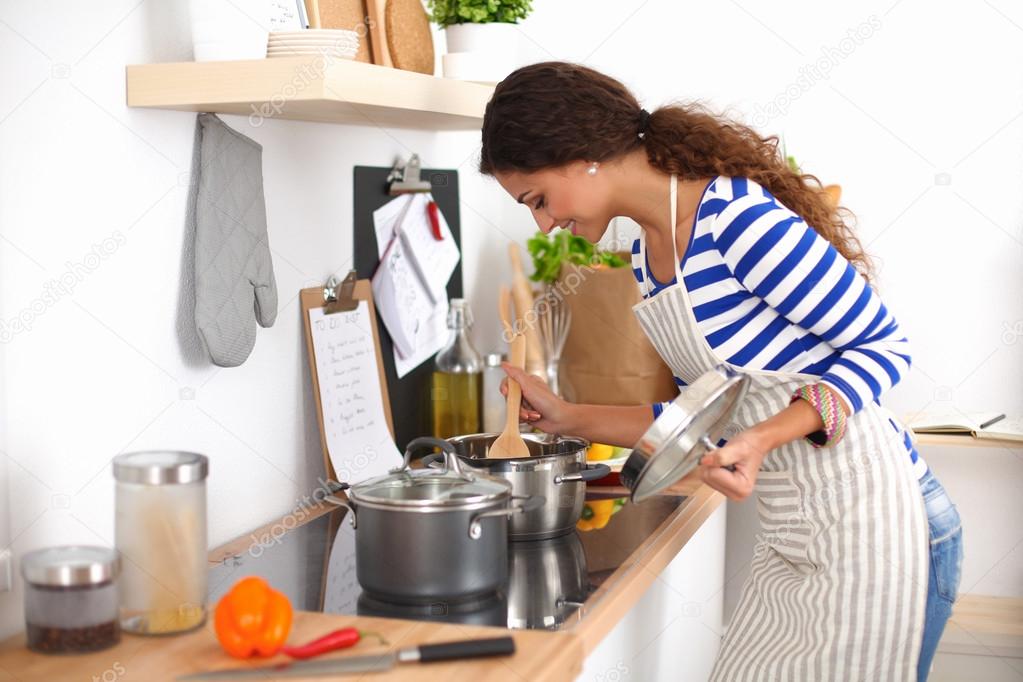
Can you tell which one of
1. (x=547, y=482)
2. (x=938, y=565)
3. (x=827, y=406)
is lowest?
(x=938, y=565)

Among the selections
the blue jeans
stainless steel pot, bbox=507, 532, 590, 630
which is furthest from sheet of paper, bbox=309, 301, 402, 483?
the blue jeans

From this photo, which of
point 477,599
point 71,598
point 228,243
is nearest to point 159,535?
point 71,598

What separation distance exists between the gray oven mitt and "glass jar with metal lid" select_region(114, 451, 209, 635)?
0.33 meters

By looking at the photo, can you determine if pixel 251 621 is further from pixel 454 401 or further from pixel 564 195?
pixel 454 401

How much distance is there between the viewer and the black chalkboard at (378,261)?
6.06ft

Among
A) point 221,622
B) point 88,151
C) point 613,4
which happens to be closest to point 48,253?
point 88,151

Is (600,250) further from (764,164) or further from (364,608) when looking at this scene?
(364,608)

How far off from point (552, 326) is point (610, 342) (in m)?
0.12

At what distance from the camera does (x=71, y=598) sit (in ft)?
3.36

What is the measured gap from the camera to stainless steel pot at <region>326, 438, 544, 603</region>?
47.3 inches

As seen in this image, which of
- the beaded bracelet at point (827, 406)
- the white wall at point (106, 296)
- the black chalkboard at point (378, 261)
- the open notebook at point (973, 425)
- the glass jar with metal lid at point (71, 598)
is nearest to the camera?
the glass jar with metal lid at point (71, 598)

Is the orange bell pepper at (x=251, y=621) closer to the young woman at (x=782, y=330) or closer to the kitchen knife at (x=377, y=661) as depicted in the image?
the kitchen knife at (x=377, y=661)

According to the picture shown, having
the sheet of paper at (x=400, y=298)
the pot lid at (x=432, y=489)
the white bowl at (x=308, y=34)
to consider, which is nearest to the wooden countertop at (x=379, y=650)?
the pot lid at (x=432, y=489)

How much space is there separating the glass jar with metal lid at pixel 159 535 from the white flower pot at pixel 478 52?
0.84 meters
